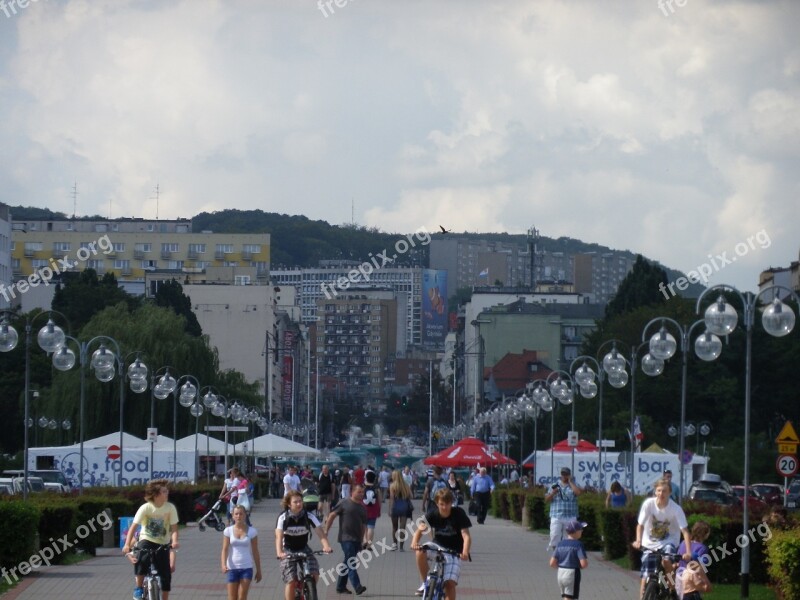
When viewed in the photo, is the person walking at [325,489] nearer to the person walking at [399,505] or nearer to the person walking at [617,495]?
the person walking at [617,495]

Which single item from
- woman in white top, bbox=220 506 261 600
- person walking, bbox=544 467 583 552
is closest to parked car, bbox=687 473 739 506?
person walking, bbox=544 467 583 552

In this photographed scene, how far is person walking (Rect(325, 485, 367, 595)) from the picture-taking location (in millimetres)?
21016

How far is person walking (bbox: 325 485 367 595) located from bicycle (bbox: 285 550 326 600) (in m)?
2.83

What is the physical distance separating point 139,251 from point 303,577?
159 m

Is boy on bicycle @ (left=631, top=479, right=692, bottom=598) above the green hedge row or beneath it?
above

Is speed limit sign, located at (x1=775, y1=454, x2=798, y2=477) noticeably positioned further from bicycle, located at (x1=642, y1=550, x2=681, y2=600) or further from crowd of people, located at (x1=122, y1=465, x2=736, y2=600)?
bicycle, located at (x1=642, y1=550, x2=681, y2=600)

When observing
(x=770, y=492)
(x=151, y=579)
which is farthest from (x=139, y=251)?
(x=151, y=579)

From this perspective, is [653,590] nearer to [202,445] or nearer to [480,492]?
[480,492]

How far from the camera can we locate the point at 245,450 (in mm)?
65938

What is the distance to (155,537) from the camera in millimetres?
17500

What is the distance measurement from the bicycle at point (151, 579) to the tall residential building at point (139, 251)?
152287 millimetres

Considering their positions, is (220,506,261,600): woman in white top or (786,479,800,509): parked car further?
(786,479,800,509): parked car

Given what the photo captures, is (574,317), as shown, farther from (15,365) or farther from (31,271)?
(15,365)

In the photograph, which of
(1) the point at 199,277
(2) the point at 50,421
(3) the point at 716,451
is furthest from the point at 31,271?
(3) the point at 716,451
